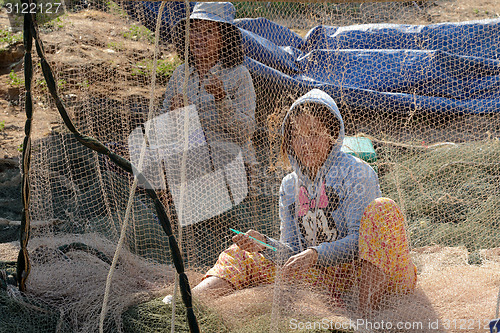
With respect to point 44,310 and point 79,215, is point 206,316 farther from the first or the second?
point 79,215

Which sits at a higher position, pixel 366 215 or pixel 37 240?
pixel 366 215

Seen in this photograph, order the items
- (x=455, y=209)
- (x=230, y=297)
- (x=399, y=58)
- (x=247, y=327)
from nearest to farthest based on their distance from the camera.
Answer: (x=247, y=327), (x=230, y=297), (x=455, y=209), (x=399, y=58)

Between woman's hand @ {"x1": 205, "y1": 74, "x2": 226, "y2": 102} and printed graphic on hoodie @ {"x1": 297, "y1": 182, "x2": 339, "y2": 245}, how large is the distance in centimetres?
94

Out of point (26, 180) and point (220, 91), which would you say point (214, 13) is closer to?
point (220, 91)

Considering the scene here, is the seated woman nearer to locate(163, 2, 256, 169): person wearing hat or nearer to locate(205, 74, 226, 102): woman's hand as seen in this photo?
locate(163, 2, 256, 169): person wearing hat

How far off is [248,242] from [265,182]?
750 mm

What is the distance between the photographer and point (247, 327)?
1968mm

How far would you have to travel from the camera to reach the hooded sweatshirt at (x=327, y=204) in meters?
2.15

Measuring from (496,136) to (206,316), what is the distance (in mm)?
2508

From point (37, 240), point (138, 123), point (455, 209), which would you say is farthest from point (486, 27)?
point (37, 240)

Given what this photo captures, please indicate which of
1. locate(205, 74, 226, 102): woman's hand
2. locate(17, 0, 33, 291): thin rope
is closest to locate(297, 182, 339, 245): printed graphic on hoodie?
locate(205, 74, 226, 102): woman's hand

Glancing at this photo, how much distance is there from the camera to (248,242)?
89.2 inches

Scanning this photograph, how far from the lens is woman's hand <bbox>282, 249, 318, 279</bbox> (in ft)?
6.89

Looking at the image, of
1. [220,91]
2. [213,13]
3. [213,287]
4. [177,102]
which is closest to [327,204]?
[213,287]
